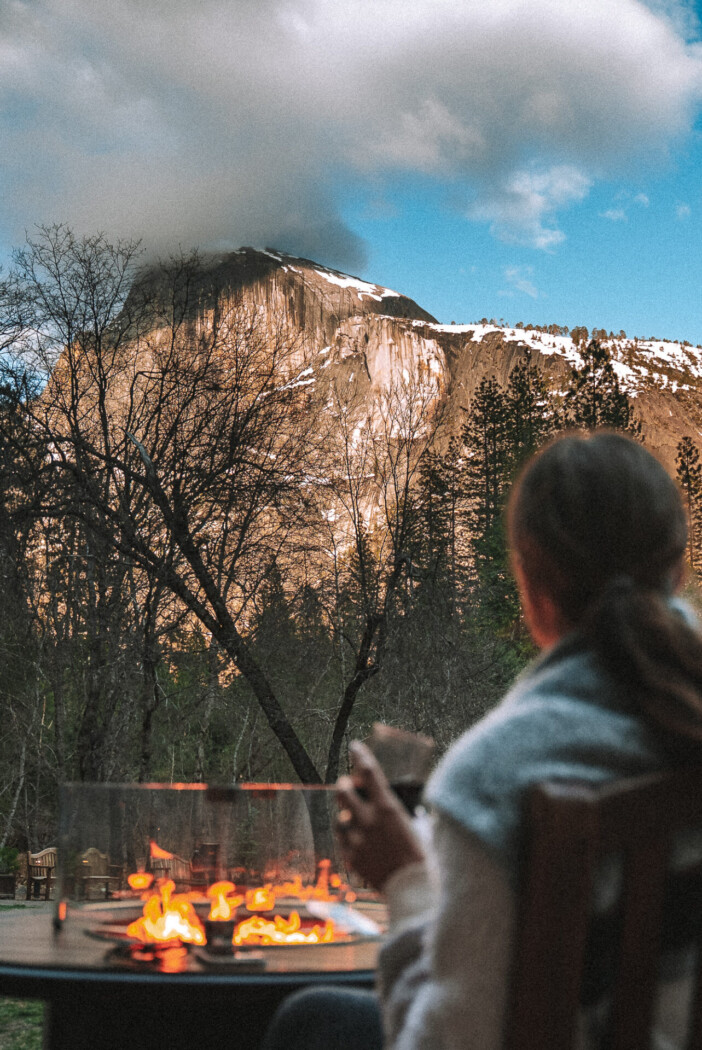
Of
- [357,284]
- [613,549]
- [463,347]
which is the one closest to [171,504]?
[613,549]

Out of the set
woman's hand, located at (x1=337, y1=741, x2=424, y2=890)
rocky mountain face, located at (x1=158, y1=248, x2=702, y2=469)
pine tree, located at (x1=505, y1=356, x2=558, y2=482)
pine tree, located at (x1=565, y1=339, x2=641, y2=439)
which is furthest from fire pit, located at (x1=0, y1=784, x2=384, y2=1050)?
rocky mountain face, located at (x1=158, y1=248, x2=702, y2=469)

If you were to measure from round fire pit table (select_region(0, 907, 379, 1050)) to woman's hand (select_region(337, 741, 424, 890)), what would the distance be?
0.54 metres

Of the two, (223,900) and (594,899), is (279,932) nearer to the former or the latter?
(223,900)

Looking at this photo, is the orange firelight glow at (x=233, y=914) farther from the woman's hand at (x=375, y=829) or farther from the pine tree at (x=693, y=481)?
the pine tree at (x=693, y=481)

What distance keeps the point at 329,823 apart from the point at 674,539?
1.14 metres

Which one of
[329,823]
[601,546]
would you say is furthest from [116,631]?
[601,546]

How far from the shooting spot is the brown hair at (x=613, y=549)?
107 cm

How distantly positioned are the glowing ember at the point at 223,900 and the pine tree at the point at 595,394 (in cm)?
3023

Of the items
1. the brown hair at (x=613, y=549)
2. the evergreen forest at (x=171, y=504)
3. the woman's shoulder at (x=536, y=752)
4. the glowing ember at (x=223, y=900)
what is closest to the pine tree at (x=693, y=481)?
the evergreen forest at (x=171, y=504)

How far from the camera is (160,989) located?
5.34 ft

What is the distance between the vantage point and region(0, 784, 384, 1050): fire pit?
1.76 m

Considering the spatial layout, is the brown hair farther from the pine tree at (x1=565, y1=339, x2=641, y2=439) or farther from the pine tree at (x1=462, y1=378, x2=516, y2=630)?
the pine tree at (x1=565, y1=339, x2=641, y2=439)

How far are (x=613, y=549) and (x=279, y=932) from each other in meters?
1.23

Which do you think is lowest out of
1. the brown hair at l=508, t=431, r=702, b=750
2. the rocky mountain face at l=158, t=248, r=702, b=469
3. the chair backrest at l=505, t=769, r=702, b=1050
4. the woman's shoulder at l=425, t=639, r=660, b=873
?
the chair backrest at l=505, t=769, r=702, b=1050
